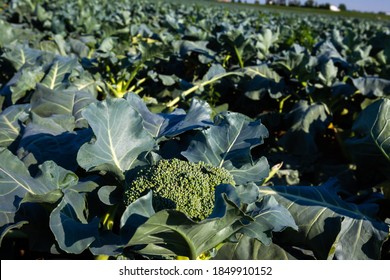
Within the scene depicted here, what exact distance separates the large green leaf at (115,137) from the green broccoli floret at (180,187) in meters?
0.17

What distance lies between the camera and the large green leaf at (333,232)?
1719mm

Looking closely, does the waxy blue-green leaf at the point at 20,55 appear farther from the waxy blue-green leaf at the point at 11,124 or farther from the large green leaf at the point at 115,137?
the large green leaf at the point at 115,137

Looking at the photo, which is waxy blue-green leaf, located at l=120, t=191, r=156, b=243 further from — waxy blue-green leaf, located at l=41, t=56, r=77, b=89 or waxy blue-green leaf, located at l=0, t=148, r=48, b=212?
waxy blue-green leaf, located at l=41, t=56, r=77, b=89

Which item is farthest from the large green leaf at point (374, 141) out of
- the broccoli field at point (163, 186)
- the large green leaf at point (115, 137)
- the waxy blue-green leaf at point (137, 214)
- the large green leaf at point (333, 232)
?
the waxy blue-green leaf at point (137, 214)

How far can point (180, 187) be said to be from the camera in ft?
4.56

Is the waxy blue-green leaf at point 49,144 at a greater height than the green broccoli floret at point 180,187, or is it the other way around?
the green broccoli floret at point 180,187

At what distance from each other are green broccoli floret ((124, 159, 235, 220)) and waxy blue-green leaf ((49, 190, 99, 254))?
0.51 ft

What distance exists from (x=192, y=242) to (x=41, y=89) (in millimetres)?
1537

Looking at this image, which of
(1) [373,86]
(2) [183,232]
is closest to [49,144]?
(2) [183,232]

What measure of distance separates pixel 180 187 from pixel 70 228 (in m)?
0.36

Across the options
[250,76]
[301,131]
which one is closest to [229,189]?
[301,131]

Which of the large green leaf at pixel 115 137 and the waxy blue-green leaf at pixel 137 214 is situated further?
the large green leaf at pixel 115 137
